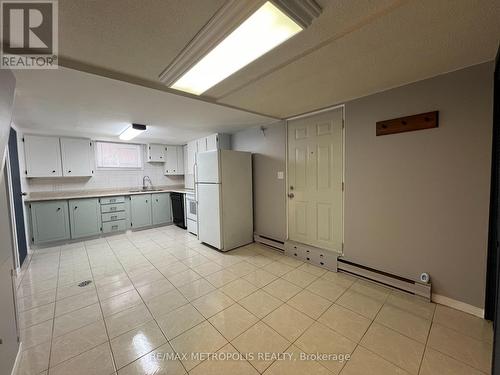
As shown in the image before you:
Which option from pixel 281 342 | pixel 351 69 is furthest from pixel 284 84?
pixel 281 342

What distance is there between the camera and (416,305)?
203cm

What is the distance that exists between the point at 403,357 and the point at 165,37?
2.91m

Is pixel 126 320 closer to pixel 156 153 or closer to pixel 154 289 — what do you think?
pixel 154 289

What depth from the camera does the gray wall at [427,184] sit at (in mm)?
1829

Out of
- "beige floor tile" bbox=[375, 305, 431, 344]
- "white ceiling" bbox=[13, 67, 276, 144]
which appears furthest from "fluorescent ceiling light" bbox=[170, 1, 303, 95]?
"beige floor tile" bbox=[375, 305, 431, 344]

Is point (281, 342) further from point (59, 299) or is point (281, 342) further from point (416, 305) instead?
point (59, 299)

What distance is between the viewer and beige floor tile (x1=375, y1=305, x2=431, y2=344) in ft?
5.52

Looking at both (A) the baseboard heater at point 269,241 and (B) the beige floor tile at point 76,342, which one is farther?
(A) the baseboard heater at point 269,241

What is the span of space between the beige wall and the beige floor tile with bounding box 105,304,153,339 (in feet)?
8.39

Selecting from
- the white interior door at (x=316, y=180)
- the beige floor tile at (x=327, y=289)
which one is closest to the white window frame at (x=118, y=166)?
the white interior door at (x=316, y=180)

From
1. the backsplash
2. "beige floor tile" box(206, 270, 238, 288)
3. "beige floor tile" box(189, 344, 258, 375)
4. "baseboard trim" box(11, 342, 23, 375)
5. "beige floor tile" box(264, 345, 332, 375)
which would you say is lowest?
"beige floor tile" box(264, 345, 332, 375)

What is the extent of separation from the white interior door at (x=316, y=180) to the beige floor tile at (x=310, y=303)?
91cm

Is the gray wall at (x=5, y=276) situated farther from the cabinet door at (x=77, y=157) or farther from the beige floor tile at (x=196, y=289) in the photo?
the cabinet door at (x=77, y=157)

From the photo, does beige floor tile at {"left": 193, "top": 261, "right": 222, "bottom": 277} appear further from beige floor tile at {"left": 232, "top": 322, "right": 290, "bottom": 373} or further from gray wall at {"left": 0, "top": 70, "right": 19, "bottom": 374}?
gray wall at {"left": 0, "top": 70, "right": 19, "bottom": 374}
